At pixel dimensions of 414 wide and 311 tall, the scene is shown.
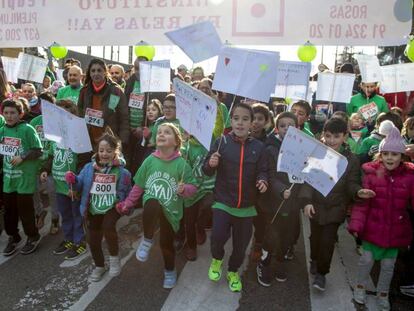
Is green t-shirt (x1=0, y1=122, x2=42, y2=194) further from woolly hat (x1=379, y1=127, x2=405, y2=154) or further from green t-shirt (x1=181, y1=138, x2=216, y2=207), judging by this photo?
woolly hat (x1=379, y1=127, x2=405, y2=154)

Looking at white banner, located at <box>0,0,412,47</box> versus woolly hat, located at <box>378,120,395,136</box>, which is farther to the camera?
white banner, located at <box>0,0,412,47</box>

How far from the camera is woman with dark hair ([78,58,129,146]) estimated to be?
482 cm

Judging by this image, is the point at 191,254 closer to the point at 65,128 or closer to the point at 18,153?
the point at 65,128

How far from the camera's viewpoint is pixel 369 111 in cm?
588

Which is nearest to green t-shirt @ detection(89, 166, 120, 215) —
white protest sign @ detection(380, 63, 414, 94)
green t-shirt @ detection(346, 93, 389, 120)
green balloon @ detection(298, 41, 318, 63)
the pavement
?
the pavement

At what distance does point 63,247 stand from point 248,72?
8.93 feet

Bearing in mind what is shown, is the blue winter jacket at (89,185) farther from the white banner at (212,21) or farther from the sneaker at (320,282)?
the white banner at (212,21)

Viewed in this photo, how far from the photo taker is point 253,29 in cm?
541

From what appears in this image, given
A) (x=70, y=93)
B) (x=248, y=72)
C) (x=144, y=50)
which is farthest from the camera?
(x=144, y=50)

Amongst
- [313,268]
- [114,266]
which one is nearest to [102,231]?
[114,266]

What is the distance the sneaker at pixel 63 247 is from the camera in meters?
4.45

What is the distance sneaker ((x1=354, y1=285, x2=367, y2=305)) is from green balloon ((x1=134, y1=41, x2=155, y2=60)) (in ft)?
13.3

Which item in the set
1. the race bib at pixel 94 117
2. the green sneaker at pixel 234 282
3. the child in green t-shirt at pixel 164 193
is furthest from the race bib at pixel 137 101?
the green sneaker at pixel 234 282

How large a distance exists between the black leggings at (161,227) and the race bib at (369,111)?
355cm
